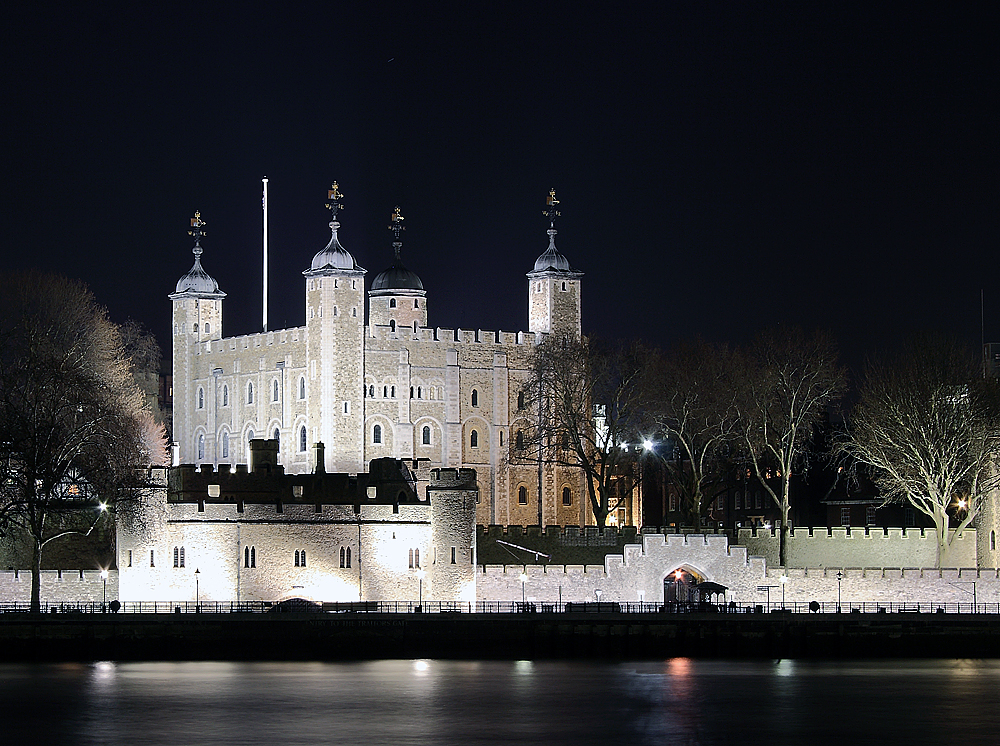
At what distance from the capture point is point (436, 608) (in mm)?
79250

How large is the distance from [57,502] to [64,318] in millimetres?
22297

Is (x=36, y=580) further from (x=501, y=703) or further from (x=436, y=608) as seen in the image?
(x=501, y=703)

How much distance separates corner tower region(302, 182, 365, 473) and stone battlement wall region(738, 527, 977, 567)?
77.3ft

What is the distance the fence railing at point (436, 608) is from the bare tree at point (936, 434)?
640cm

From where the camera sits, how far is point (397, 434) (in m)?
108

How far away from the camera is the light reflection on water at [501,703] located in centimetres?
5622

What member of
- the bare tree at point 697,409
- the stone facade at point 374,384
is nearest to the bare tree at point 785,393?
the bare tree at point 697,409

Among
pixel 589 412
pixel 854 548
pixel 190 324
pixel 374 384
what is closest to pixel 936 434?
pixel 854 548

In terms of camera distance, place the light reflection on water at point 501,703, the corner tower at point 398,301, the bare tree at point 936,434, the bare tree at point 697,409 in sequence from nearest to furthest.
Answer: the light reflection on water at point 501,703 → the bare tree at point 936,434 → the bare tree at point 697,409 → the corner tower at point 398,301

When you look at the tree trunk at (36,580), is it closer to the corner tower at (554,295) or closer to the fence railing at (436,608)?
the fence railing at (436,608)

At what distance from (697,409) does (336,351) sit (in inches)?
799

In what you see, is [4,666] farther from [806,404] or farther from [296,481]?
[806,404]

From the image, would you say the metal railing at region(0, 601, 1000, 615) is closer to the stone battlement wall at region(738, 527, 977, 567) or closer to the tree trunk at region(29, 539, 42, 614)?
the tree trunk at region(29, 539, 42, 614)

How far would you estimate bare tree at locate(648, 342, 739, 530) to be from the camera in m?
93.7
